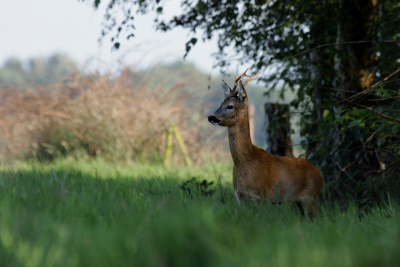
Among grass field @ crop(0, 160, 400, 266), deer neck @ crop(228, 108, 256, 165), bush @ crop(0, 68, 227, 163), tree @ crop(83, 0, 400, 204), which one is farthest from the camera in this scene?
bush @ crop(0, 68, 227, 163)

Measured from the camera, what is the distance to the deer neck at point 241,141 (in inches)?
173

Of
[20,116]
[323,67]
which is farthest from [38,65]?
[323,67]

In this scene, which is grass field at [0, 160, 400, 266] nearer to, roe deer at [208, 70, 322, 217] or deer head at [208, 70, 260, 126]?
roe deer at [208, 70, 322, 217]

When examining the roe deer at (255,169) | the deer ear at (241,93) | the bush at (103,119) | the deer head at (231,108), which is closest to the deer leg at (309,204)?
the roe deer at (255,169)

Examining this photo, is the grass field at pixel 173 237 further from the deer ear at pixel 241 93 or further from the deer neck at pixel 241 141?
the deer ear at pixel 241 93

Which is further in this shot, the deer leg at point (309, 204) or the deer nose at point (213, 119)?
the deer leg at point (309, 204)

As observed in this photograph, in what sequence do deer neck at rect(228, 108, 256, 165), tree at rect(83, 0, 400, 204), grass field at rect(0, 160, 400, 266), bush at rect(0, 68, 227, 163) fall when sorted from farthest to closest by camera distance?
bush at rect(0, 68, 227, 163), tree at rect(83, 0, 400, 204), deer neck at rect(228, 108, 256, 165), grass field at rect(0, 160, 400, 266)

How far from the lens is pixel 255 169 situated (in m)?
4.30

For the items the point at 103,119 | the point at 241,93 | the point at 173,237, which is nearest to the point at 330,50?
the point at 241,93

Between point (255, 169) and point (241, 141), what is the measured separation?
0.34 metres

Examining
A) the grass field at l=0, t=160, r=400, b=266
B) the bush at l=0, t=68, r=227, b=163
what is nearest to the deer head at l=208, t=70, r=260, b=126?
the grass field at l=0, t=160, r=400, b=266

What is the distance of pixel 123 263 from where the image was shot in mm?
2160

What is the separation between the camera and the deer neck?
4391 millimetres

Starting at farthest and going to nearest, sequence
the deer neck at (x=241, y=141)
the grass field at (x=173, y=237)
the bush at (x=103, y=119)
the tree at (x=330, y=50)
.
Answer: the bush at (x=103, y=119), the tree at (x=330, y=50), the deer neck at (x=241, y=141), the grass field at (x=173, y=237)
